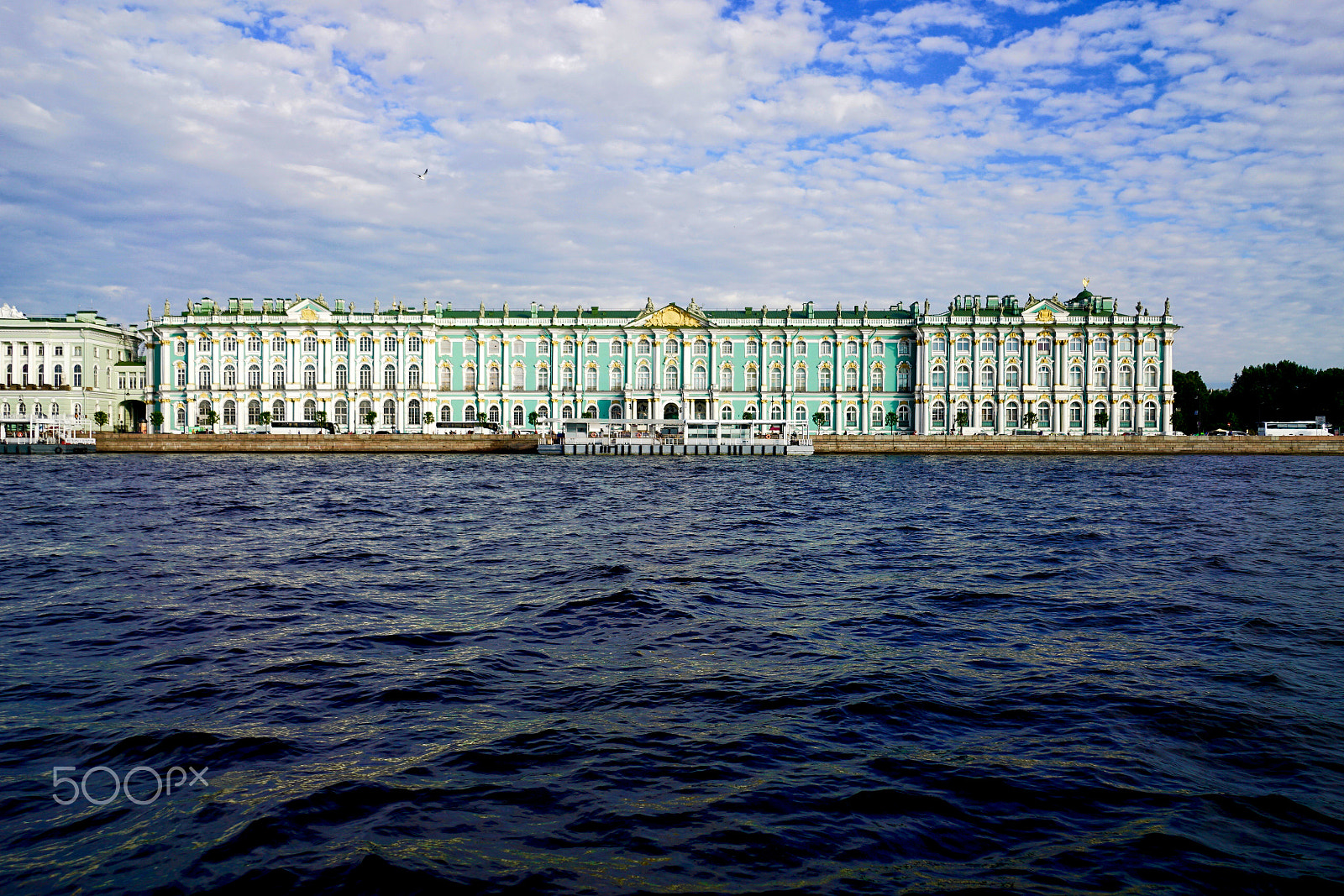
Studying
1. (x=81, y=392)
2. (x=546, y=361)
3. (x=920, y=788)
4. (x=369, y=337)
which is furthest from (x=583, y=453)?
(x=920, y=788)

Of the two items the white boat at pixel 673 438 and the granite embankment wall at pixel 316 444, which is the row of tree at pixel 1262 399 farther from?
the granite embankment wall at pixel 316 444

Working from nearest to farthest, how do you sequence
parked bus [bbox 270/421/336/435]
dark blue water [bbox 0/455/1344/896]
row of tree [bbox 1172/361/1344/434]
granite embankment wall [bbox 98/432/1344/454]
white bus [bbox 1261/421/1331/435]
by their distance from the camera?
dark blue water [bbox 0/455/1344/896], granite embankment wall [bbox 98/432/1344/454], parked bus [bbox 270/421/336/435], white bus [bbox 1261/421/1331/435], row of tree [bbox 1172/361/1344/434]

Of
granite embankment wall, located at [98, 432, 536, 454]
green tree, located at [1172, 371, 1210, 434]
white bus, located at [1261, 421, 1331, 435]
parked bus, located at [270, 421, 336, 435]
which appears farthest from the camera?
green tree, located at [1172, 371, 1210, 434]

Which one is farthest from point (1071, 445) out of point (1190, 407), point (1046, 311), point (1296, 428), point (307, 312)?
point (307, 312)

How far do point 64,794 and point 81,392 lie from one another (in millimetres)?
81724

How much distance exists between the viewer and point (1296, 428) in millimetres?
72375

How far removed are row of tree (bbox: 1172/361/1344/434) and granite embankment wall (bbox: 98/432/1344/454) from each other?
17.5 metres

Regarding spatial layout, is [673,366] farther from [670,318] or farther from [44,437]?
[44,437]

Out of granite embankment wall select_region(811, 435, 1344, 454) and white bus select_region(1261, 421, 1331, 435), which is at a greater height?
white bus select_region(1261, 421, 1331, 435)

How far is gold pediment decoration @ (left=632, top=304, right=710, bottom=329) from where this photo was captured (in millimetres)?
73250

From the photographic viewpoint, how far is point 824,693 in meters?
8.17

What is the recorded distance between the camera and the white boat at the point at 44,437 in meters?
60.0

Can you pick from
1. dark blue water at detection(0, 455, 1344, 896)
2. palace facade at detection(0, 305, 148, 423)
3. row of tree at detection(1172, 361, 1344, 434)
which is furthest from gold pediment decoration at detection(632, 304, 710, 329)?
dark blue water at detection(0, 455, 1344, 896)

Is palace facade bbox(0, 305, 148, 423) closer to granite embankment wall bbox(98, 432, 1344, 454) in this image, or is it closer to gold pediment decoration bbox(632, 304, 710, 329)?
granite embankment wall bbox(98, 432, 1344, 454)
